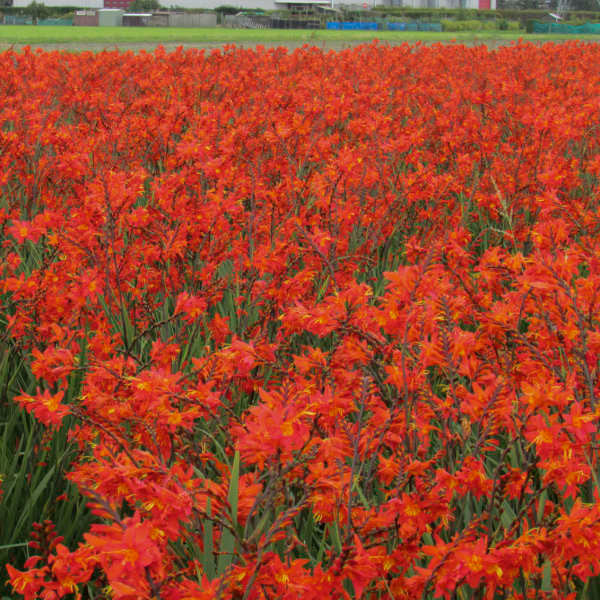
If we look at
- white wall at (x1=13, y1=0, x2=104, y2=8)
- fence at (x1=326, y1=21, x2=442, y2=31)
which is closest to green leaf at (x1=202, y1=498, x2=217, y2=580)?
fence at (x1=326, y1=21, x2=442, y2=31)

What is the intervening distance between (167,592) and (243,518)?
7.3 inches

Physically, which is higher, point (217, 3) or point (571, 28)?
point (217, 3)

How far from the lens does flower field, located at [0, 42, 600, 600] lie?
1285mm

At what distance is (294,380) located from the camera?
2.22m

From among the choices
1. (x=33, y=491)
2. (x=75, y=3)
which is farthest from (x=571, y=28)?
(x=75, y=3)

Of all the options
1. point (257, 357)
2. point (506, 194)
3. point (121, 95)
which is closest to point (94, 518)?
point (257, 357)

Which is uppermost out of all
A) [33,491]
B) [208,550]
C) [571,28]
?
Result: [571,28]

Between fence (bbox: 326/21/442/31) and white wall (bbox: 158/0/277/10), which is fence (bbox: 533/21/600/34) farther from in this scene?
white wall (bbox: 158/0/277/10)

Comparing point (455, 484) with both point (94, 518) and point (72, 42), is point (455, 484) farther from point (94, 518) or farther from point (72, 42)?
Answer: point (72, 42)

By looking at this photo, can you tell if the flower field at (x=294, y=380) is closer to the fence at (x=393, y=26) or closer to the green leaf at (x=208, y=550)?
the green leaf at (x=208, y=550)

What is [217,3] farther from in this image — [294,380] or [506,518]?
[506,518]

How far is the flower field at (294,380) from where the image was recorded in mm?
1285

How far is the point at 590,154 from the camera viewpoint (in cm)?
643

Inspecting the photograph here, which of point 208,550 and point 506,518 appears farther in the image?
point 506,518
